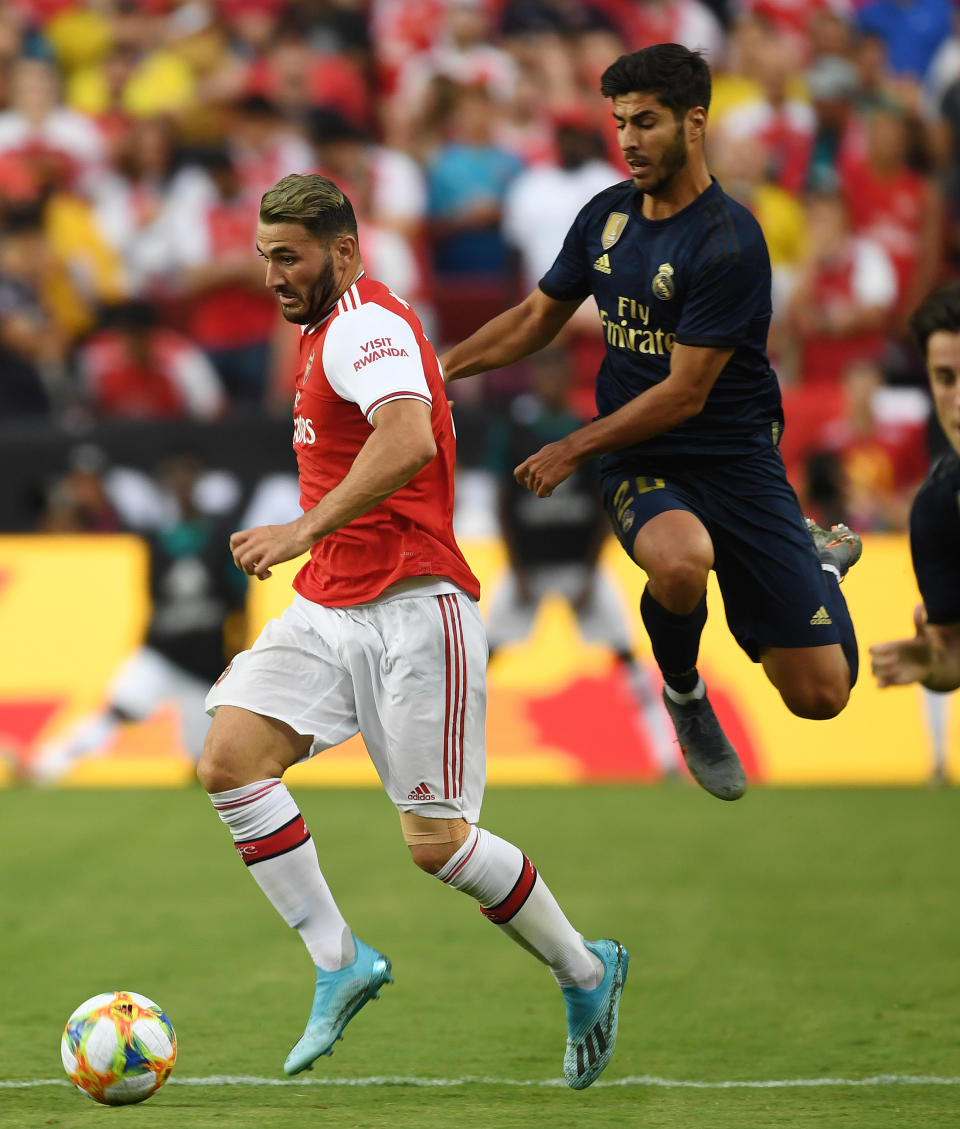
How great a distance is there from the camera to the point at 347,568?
5.14 metres

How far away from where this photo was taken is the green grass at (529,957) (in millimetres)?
5090

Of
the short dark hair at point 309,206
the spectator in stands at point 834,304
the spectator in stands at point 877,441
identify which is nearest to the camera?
the short dark hair at point 309,206

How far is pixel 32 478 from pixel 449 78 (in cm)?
478

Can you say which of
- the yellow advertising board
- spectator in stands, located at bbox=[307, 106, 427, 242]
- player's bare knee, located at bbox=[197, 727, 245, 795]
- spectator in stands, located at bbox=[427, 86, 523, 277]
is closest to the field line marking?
player's bare knee, located at bbox=[197, 727, 245, 795]

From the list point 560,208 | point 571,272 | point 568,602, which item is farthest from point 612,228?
point 560,208

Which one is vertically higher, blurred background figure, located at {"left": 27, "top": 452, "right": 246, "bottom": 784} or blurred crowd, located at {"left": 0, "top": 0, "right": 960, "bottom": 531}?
blurred crowd, located at {"left": 0, "top": 0, "right": 960, "bottom": 531}

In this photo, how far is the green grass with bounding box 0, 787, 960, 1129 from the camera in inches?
200

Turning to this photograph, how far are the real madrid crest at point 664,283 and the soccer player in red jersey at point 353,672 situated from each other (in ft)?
2.52

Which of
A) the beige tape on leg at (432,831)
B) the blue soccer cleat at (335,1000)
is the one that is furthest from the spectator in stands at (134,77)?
the blue soccer cleat at (335,1000)

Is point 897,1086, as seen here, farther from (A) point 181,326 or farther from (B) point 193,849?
(A) point 181,326

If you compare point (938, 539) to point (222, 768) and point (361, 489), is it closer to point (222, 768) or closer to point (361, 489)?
point (361, 489)

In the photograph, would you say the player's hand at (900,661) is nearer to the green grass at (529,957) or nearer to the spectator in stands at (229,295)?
the green grass at (529,957)

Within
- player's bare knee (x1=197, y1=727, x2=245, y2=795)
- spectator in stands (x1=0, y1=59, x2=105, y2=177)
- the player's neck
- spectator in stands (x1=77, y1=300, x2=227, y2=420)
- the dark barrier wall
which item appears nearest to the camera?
player's bare knee (x1=197, y1=727, x2=245, y2=795)

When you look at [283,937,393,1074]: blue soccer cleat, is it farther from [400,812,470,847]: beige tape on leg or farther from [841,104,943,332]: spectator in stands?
[841,104,943,332]: spectator in stands
